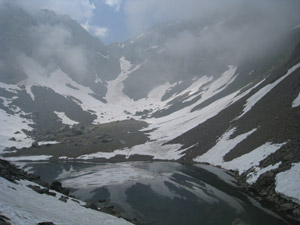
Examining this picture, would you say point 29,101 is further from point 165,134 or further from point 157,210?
point 157,210

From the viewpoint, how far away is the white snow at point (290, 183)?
23719 mm

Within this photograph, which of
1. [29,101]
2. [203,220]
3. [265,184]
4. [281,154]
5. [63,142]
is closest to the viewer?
[203,220]

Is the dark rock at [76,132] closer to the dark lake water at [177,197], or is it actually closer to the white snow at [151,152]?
the white snow at [151,152]

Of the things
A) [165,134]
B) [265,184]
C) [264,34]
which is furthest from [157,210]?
[264,34]

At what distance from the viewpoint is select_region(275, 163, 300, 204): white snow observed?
23719mm

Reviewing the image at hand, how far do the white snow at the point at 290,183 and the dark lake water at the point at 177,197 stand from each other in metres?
2.69

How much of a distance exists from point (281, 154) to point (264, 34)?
185m

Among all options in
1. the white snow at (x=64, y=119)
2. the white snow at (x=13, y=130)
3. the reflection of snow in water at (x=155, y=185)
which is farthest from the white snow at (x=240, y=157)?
the white snow at (x=64, y=119)

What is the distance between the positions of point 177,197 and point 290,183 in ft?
46.9

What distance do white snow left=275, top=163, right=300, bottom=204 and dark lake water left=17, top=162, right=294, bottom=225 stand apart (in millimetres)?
2689

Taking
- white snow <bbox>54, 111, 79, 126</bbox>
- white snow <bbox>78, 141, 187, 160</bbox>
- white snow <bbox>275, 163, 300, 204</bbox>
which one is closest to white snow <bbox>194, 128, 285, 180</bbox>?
white snow <bbox>275, 163, 300, 204</bbox>

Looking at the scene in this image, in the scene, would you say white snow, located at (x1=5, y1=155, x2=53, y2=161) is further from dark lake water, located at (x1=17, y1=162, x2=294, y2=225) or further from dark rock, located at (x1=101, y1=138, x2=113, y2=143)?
dark lake water, located at (x1=17, y1=162, x2=294, y2=225)

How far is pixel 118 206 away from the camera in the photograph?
97.2 ft

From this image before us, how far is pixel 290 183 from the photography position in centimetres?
2533
